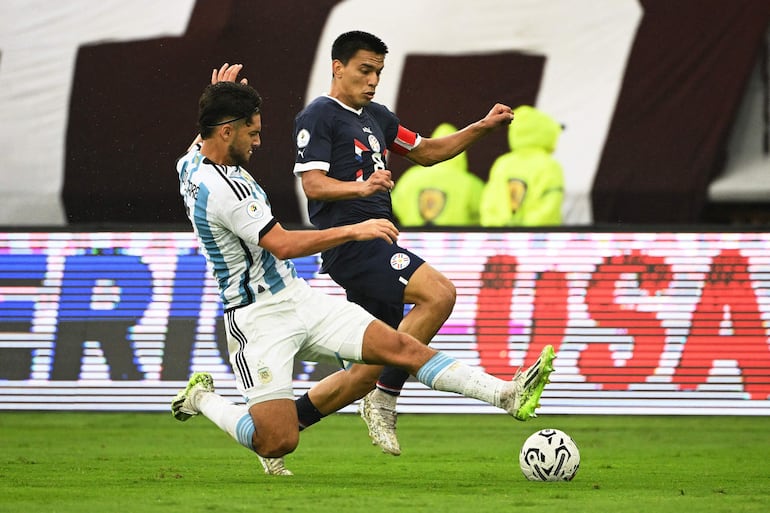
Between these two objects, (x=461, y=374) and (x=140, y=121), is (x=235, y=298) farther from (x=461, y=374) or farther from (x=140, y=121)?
(x=140, y=121)

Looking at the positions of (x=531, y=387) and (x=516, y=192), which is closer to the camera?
(x=531, y=387)

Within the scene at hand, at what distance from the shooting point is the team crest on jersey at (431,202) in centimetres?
1327

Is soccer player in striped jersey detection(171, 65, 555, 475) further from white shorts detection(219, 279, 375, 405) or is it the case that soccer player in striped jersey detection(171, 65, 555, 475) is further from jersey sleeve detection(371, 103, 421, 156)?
jersey sleeve detection(371, 103, 421, 156)

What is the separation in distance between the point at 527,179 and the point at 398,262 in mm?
5877

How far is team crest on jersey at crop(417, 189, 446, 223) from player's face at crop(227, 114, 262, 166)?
679cm

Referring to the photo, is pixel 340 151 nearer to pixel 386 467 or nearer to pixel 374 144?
pixel 374 144

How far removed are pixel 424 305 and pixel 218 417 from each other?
3.91ft

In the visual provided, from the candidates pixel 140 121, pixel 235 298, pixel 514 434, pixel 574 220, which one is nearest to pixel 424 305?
pixel 235 298

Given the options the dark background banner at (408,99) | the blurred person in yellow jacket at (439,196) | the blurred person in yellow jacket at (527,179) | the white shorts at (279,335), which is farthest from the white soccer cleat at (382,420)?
the dark background banner at (408,99)

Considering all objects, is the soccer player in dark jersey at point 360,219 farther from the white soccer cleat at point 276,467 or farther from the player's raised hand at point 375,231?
the player's raised hand at point 375,231

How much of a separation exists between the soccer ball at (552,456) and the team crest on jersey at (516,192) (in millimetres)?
6306

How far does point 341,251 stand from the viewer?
7.17m

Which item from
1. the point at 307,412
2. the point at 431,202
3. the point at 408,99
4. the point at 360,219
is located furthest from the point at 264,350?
the point at 408,99

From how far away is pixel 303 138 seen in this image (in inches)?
276
